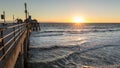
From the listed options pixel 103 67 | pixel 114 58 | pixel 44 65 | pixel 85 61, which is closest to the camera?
pixel 103 67

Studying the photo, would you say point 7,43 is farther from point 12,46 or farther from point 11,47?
point 12,46

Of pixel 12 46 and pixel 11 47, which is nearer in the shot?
pixel 11 47

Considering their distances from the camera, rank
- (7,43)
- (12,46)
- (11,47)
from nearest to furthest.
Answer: (7,43) → (11,47) → (12,46)

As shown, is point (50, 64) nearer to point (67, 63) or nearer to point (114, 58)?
point (67, 63)

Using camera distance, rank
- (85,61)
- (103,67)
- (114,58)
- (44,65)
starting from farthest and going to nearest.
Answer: (114,58) < (85,61) < (44,65) < (103,67)

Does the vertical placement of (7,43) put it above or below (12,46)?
above

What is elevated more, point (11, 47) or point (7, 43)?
point (7, 43)

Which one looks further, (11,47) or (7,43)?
(11,47)

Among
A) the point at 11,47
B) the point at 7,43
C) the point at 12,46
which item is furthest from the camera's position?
the point at 12,46

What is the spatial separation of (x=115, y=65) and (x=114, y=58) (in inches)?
124

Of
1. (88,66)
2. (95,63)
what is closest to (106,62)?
(95,63)

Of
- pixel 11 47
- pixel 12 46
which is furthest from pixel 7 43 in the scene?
pixel 12 46

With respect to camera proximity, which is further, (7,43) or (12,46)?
(12,46)

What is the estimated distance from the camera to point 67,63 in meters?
18.1
